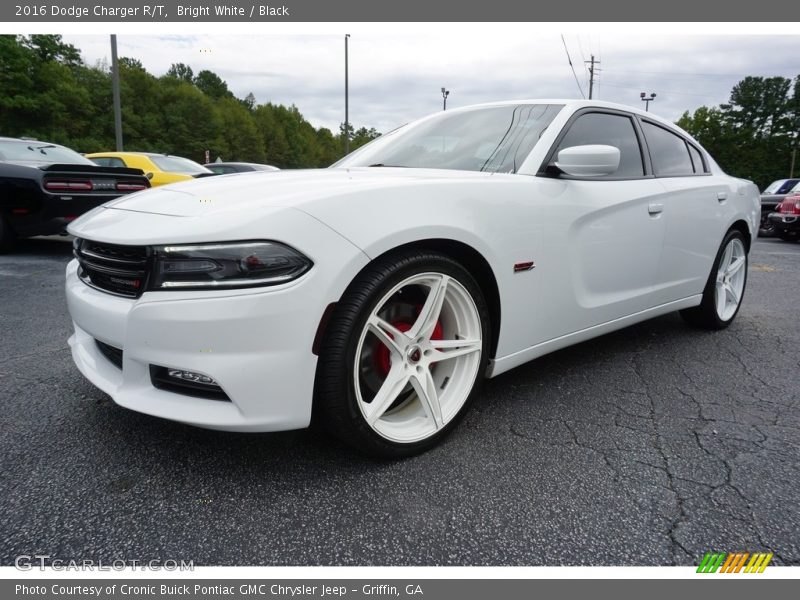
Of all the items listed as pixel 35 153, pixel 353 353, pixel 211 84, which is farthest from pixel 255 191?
pixel 211 84

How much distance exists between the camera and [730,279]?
12.4 ft

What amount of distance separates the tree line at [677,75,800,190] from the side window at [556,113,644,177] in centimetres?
5061

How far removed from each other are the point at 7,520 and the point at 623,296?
8.63 ft

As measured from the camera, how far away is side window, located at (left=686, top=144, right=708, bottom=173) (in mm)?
3468

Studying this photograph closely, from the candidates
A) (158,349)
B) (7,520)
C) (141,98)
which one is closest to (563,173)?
(158,349)

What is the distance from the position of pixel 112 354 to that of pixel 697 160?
11.8ft

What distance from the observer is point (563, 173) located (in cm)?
234

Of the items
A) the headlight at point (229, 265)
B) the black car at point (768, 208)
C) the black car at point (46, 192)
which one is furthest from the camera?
the black car at point (768, 208)

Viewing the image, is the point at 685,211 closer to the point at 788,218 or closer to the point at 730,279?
the point at 730,279

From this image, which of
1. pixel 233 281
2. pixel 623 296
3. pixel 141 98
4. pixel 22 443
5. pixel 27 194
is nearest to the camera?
pixel 233 281

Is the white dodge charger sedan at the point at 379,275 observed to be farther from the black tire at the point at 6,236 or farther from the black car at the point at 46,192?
the black tire at the point at 6,236

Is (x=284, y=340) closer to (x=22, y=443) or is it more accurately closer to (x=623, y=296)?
(x=22, y=443)

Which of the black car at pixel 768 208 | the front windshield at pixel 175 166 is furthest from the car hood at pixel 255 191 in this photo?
the black car at pixel 768 208

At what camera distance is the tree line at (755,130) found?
5119 centimetres
